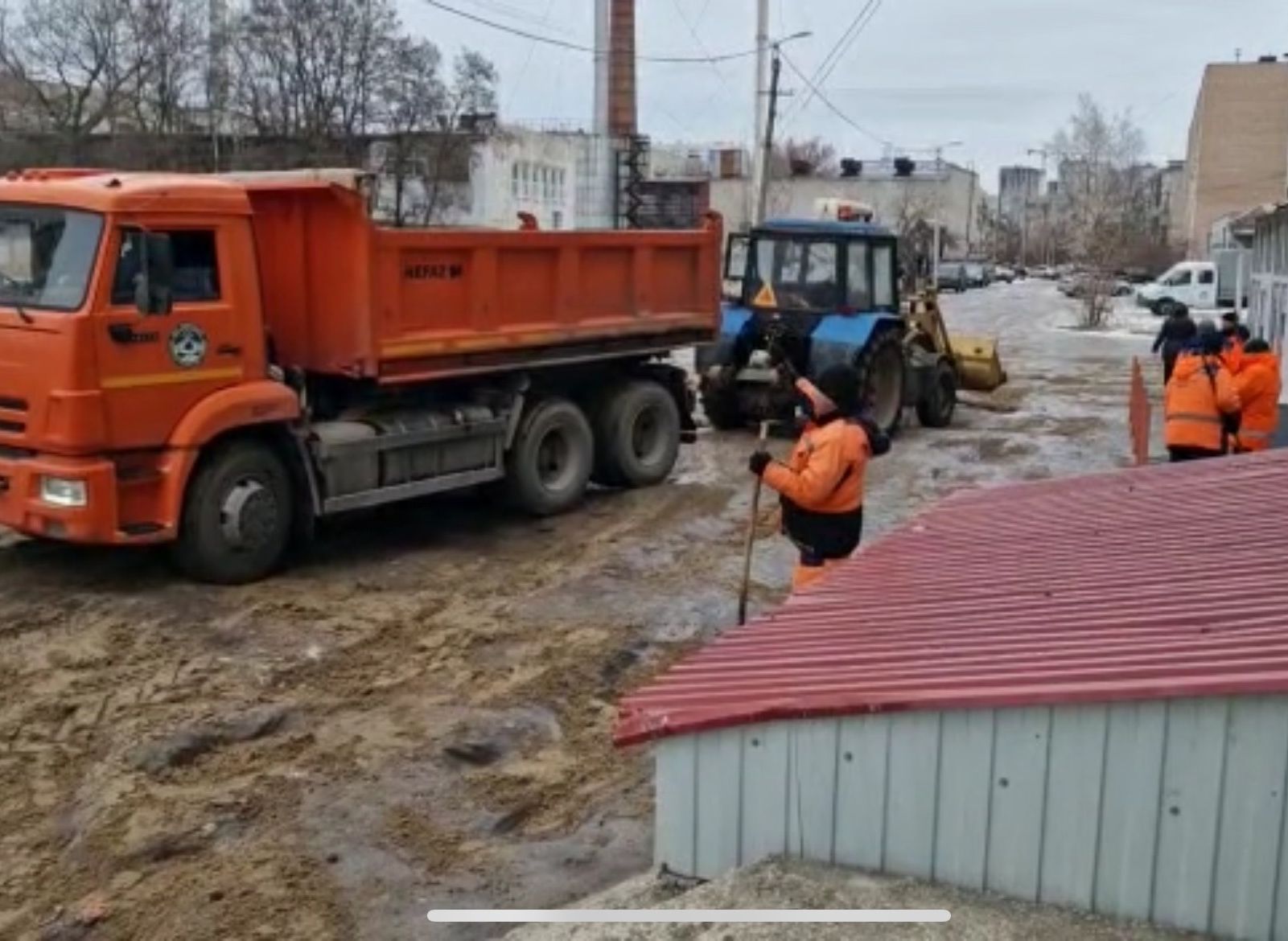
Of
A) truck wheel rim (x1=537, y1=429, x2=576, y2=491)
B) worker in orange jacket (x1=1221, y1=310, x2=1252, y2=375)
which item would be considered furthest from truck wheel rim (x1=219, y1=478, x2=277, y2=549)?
worker in orange jacket (x1=1221, y1=310, x2=1252, y2=375)

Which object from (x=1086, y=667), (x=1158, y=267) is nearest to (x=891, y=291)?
(x=1086, y=667)

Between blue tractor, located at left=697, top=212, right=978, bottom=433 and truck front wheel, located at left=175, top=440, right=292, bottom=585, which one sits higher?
blue tractor, located at left=697, top=212, right=978, bottom=433

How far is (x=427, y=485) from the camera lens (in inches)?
390

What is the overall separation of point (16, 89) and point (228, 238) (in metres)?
47.7

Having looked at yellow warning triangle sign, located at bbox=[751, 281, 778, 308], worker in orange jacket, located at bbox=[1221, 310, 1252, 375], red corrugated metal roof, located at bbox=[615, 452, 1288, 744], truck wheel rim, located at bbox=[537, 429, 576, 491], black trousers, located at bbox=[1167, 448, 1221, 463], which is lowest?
truck wheel rim, located at bbox=[537, 429, 576, 491]

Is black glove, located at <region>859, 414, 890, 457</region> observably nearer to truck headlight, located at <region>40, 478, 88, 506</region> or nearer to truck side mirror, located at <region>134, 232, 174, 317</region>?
truck side mirror, located at <region>134, 232, 174, 317</region>

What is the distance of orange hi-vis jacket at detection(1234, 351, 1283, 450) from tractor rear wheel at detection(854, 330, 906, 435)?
4889 millimetres

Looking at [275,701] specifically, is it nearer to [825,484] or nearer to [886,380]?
[825,484]

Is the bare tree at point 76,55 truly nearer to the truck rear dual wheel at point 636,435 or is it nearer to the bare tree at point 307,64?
the bare tree at point 307,64

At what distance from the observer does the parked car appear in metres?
64.1

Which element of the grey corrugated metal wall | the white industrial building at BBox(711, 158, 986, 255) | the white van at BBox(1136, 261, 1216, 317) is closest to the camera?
the grey corrugated metal wall

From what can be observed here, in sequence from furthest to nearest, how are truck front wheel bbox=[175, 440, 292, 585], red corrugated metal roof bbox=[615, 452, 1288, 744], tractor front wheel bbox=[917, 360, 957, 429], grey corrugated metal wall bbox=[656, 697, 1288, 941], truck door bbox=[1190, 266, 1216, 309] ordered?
truck door bbox=[1190, 266, 1216, 309]
tractor front wheel bbox=[917, 360, 957, 429]
truck front wheel bbox=[175, 440, 292, 585]
red corrugated metal roof bbox=[615, 452, 1288, 744]
grey corrugated metal wall bbox=[656, 697, 1288, 941]

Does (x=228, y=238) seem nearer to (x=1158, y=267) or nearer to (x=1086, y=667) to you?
(x=1086, y=667)

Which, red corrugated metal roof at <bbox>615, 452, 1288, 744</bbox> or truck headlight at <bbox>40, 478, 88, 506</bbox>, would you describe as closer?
red corrugated metal roof at <bbox>615, 452, 1288, 744</bbox>
